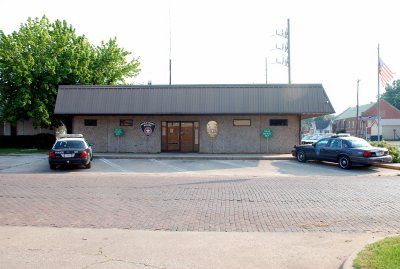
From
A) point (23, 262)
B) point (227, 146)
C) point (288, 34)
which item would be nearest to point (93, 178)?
point (23, 262)

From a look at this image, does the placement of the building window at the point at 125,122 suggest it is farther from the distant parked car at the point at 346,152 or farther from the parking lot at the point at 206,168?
the distant parked car at the point at 346,152

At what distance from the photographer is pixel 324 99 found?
85.1ft

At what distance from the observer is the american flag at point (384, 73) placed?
2806cm

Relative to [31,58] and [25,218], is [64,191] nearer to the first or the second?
[25,218]

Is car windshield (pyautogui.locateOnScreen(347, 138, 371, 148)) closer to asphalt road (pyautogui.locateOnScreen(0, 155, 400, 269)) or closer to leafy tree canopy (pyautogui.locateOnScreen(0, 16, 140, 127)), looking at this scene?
asphalt road (pyautogui.locateOnScreen(0, 155, 400, 269))

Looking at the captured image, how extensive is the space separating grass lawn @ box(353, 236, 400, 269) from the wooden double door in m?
21.6

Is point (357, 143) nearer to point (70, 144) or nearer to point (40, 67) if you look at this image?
point (70, 144)

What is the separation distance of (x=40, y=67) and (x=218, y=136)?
16155 mm

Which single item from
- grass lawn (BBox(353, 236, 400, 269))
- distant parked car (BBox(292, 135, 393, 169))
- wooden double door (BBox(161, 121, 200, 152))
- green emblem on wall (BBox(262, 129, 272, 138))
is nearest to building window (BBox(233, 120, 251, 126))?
green emblem on wall (BBox(262, 129, 272, 138))

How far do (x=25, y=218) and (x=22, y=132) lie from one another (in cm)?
2915

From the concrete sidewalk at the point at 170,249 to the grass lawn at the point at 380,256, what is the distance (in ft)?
1.06

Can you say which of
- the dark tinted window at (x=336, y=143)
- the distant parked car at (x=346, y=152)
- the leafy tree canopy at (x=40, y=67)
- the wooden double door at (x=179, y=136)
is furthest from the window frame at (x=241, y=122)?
the leafy tree canopy at (x=40, y=67)

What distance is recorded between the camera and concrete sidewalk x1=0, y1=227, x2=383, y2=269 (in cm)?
579

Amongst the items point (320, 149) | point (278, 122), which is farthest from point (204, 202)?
point (278, 122)
